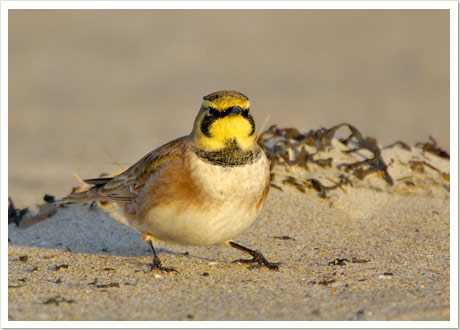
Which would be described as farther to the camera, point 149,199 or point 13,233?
point 13,233

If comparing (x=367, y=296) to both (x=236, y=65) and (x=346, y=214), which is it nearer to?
(x=346, y=214)

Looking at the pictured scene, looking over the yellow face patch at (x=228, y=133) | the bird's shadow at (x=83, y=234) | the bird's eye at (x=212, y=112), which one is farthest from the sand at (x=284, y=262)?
the bird's eye at (x=212, y=112)

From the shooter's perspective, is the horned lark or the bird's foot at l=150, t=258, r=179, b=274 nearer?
the horned lark

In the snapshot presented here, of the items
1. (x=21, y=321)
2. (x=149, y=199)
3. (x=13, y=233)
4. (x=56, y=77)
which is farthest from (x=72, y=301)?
(x=56, y=77)

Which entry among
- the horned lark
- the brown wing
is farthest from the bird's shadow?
the horned lark

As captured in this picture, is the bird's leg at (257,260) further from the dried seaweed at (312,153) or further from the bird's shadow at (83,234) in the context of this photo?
the dried seaweed at (312,153)

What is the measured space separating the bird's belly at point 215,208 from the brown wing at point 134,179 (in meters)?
0.38

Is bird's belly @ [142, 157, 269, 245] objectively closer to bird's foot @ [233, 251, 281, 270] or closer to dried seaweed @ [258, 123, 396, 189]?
bird's foot @ [233, 251, 281, 270]

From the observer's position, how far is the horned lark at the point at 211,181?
17.7ft

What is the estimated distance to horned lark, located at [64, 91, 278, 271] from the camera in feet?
17.7

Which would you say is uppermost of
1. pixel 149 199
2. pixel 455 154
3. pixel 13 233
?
pixel 455 154

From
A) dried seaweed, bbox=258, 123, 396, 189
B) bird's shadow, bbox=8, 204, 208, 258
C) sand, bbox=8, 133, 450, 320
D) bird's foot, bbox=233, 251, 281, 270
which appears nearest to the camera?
sand, bbox=8, 133, 450, 320

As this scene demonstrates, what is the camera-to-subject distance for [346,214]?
7.18 meters

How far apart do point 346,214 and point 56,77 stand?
1132 cm
